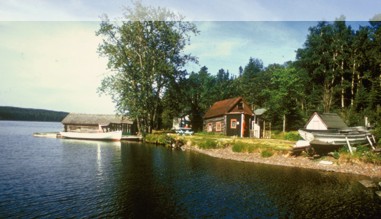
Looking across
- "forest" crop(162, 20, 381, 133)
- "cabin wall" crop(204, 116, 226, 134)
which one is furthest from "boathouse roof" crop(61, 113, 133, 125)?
"cabin wall" crop(204, 116, 226, 134)

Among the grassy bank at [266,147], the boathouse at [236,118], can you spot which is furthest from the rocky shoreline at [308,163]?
the boathouse at [236,118]

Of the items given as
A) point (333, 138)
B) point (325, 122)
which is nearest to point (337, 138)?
point (333, 138)

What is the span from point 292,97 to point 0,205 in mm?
48738

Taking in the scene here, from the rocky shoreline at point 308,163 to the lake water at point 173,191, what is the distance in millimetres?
2112

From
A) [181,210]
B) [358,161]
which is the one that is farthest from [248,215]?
[358,161]

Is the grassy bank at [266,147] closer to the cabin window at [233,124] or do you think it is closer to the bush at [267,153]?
the bush at [267,153]

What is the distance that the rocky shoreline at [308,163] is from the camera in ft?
85.6

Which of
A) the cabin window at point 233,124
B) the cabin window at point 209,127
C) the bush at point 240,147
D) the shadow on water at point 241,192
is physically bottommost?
the shadow on water at point 241,192

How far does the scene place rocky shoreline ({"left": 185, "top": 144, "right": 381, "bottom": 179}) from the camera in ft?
85.6

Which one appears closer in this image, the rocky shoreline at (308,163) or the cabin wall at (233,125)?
the rocky shoreline at (308,163)

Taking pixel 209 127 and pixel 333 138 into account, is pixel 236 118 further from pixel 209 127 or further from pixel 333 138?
→ pixel 333 138

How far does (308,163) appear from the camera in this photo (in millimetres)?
29141

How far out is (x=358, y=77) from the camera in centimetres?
5197

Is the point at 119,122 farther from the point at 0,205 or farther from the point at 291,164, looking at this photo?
the point at 0,205
